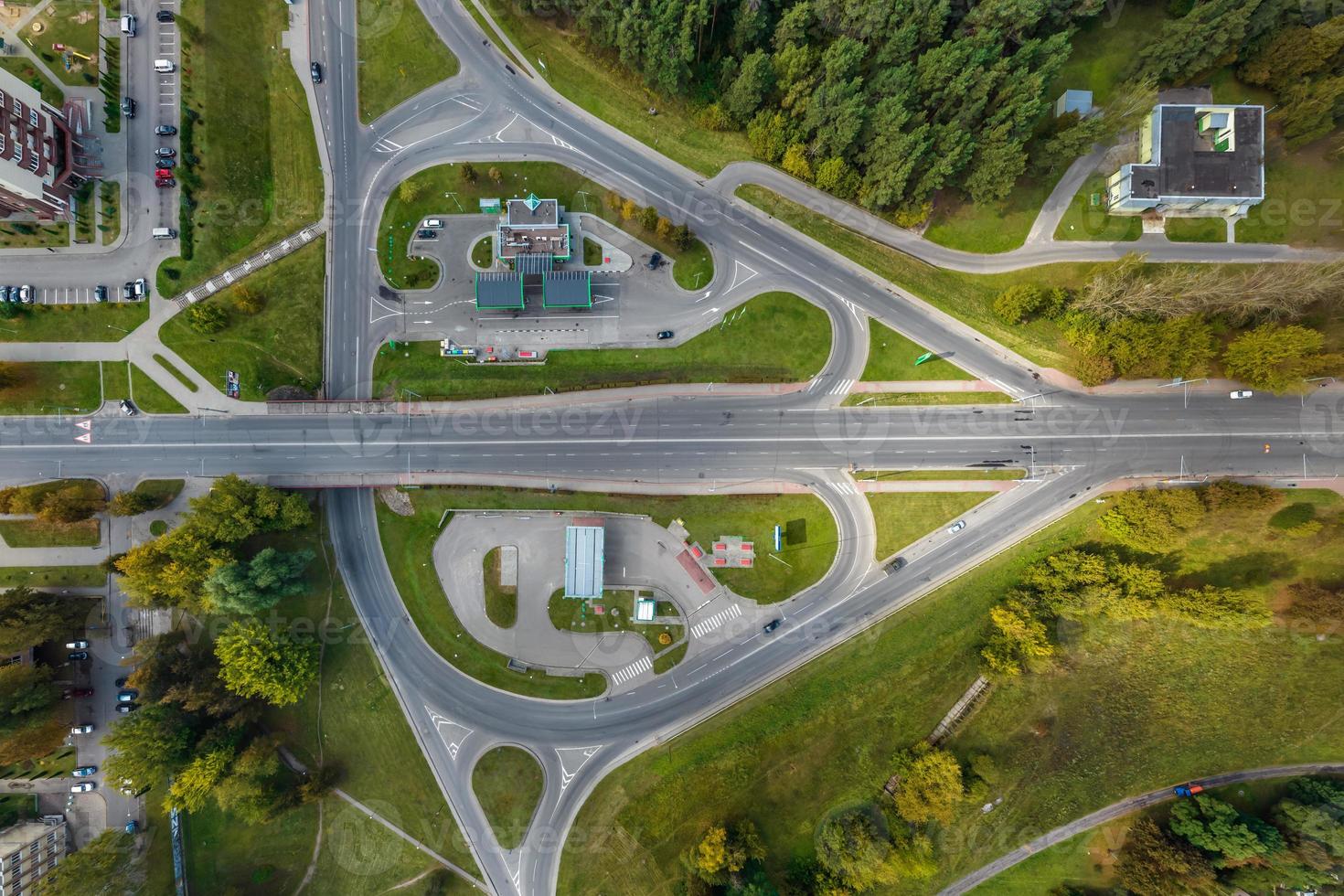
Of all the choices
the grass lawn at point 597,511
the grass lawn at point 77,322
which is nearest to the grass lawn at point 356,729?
the grass lawn at point 597,511

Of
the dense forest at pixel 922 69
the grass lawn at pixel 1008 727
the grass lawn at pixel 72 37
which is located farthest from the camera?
the grass lawn at pixel 72 37

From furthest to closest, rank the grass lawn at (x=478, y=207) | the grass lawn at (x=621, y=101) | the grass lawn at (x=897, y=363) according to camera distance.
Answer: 1. the grass lawn at (x=621, y=101)
2. the grass lawn at (x=478, y=207)
3. the grass lawn at (x=897, y=363)

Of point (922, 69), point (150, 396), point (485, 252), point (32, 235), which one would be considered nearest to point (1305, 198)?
point (922, 69)

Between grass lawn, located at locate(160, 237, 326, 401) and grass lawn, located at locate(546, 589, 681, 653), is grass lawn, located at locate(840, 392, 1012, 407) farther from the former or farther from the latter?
grass lawn, located at locate(160, 237, 326, 401)

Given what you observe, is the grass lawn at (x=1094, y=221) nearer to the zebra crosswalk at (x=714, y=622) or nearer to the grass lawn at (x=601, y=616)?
the zebra crosswalk at (x=714, y=622)

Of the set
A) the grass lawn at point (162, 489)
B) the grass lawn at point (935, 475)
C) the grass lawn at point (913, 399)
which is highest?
the grass lawn at point (913, 399)

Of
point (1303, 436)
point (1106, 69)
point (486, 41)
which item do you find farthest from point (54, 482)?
point (1303, 436)

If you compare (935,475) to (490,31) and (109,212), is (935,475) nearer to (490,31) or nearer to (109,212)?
(490,31)
